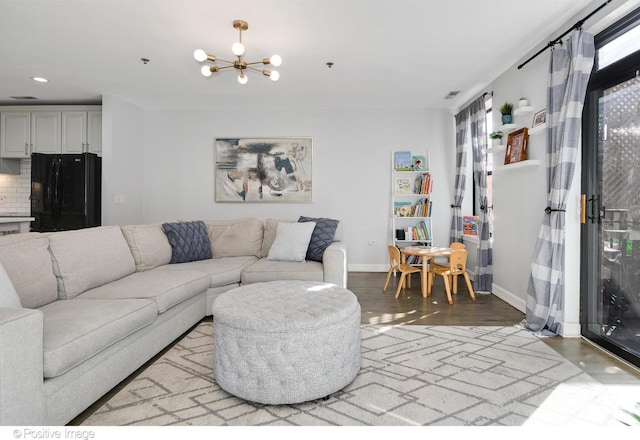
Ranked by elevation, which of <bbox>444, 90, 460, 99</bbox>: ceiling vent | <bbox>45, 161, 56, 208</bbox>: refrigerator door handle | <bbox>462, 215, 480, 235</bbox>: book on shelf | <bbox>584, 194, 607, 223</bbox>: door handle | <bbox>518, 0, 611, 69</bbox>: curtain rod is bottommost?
<bbox>462, 215, 480, 235</bbox>: book on shelf

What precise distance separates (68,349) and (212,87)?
3958mm

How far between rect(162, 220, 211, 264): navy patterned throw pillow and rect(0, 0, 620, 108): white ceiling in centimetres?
183

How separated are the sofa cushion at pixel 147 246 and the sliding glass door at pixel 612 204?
381cm

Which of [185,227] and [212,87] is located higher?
[212,87]

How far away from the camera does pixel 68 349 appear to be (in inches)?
64.4

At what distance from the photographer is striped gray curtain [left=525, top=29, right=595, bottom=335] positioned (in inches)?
108

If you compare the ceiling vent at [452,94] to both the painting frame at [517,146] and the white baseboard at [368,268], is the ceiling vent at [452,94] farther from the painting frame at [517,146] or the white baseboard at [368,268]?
the white baseboard at [368,268]

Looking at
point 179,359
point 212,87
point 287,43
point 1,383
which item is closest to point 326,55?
point 287,43

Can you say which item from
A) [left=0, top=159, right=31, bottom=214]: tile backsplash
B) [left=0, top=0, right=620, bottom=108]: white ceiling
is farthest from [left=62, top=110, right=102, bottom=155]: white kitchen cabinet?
[left=0, top=159, right=31, bottom=214]: tile backsplash

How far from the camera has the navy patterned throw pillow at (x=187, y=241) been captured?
12.3 feet

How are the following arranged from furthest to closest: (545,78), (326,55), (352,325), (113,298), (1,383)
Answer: (326,55) < (545,78) < (113,298) < (352,325) < (1,383)

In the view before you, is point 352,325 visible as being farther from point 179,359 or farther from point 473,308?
point 473,308

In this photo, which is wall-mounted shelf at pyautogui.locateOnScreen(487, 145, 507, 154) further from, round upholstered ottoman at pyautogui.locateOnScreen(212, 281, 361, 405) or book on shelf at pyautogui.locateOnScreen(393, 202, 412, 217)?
round upholstered ottoman at pyautogui.locateOnScreen(212, 281, 361, 405)

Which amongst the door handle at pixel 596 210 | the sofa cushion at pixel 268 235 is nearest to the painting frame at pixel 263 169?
the sofa cushion at pixel 268 235
